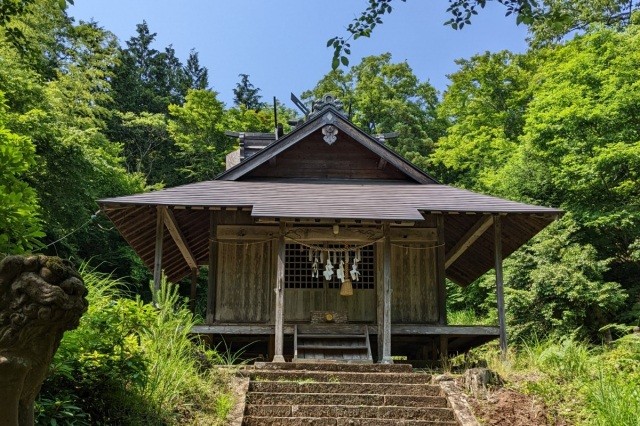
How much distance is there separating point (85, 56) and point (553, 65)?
20.6 meters

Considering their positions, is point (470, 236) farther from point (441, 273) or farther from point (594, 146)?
point (594, 146)

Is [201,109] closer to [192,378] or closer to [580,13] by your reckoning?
[580,13]

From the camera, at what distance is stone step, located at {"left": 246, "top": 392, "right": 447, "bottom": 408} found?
7727 millimetres

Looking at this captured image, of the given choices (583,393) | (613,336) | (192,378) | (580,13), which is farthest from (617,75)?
(192,378)

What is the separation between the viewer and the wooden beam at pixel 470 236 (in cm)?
1209

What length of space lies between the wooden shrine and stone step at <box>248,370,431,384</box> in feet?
4.89

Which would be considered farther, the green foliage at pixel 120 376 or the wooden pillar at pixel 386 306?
the wooden pillar at pixel 386 306

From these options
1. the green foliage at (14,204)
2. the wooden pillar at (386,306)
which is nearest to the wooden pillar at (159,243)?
the wooden pillar at (386,306)

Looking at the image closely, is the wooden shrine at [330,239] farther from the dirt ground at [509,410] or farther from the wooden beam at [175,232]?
the dirt ground at [509,410]

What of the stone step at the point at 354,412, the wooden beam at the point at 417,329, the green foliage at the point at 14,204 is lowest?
the stone step at the point at 354,412

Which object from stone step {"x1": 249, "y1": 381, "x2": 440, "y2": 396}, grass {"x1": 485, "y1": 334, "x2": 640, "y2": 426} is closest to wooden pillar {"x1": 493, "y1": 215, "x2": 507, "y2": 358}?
grass {"x1": 485, "y1": 334, "x2": 640, "y2": 426}

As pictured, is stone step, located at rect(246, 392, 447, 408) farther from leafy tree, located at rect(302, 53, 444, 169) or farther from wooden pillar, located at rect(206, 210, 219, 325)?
leafy tree, located at rect(302, 53, 444, 169)

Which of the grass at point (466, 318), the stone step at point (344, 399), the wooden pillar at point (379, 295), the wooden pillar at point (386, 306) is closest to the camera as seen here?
the stone step at point (344, 399)

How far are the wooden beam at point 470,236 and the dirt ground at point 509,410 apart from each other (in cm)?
468
